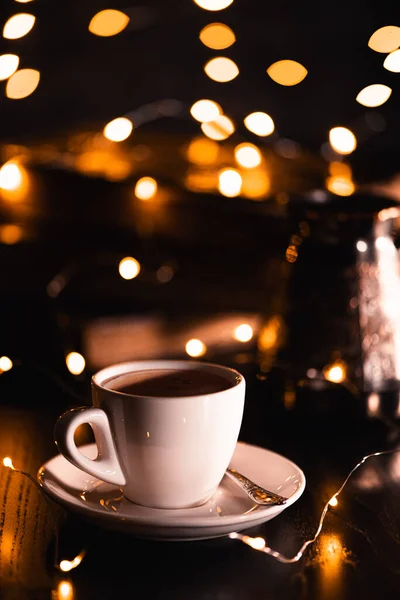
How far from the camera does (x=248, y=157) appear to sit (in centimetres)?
104

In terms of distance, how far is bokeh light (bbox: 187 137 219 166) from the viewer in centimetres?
106

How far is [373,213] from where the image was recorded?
59 cm

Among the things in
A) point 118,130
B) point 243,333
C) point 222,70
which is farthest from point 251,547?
point 222,70

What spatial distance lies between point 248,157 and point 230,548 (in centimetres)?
75

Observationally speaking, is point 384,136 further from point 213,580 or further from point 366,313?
point 213,580

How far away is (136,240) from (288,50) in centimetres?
46

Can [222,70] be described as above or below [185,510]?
above

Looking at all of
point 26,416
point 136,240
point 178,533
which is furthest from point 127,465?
point 136,240

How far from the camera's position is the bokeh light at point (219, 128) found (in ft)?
3.55

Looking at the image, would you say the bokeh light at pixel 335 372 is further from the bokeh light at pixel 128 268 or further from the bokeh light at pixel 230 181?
the bokeh light at pixel 128 268

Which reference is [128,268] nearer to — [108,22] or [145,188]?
[145,188]

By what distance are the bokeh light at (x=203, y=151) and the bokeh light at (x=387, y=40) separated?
29 cm

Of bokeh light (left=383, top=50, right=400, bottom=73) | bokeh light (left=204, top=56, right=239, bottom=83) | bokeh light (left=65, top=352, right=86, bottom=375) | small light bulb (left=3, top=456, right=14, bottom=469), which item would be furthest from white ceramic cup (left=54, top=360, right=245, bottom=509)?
bokeh light (left=204, top=56, right=239, bottom=83)

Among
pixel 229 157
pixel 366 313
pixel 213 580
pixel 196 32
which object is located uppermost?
pixel 196 32
